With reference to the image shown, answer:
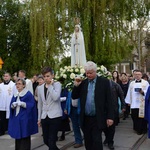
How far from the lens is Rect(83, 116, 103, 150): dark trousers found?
17.5ft

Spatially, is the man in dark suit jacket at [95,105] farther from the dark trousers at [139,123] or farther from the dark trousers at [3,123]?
the dark trousers at [3,123]

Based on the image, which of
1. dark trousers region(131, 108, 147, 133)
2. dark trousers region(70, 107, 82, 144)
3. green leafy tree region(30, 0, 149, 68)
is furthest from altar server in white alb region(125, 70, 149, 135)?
green leafy tree region(30, 0, 149, 68)

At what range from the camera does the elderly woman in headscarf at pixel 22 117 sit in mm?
6051

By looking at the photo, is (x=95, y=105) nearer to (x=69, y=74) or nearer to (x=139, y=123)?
(x=69, y=74)

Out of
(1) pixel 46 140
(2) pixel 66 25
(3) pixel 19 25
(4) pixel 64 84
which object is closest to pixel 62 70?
(4) pixel 64 84

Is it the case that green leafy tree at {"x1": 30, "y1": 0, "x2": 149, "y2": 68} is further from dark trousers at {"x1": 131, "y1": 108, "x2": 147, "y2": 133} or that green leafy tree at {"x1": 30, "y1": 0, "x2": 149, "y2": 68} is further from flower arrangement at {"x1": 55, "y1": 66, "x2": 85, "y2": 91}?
flower arrangement at {"x1": 55, "y1": 66, "x2": 85, "y2": 91}

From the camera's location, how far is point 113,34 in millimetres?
17297

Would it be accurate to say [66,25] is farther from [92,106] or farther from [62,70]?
[92,106]

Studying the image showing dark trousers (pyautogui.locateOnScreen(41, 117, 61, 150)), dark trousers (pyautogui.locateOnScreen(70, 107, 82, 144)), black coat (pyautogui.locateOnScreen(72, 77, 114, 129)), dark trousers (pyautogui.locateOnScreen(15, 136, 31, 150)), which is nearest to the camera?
black coat (pyautogui.locateOnScreen(72, 77, 114, 129))

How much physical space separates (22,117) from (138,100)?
4.31 metres

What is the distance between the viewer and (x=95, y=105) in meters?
5.23

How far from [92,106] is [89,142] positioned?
702mm

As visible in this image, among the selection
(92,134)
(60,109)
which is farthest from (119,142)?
(92,134)

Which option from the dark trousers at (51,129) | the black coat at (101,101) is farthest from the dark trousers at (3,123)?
the black coat at (101,101)
